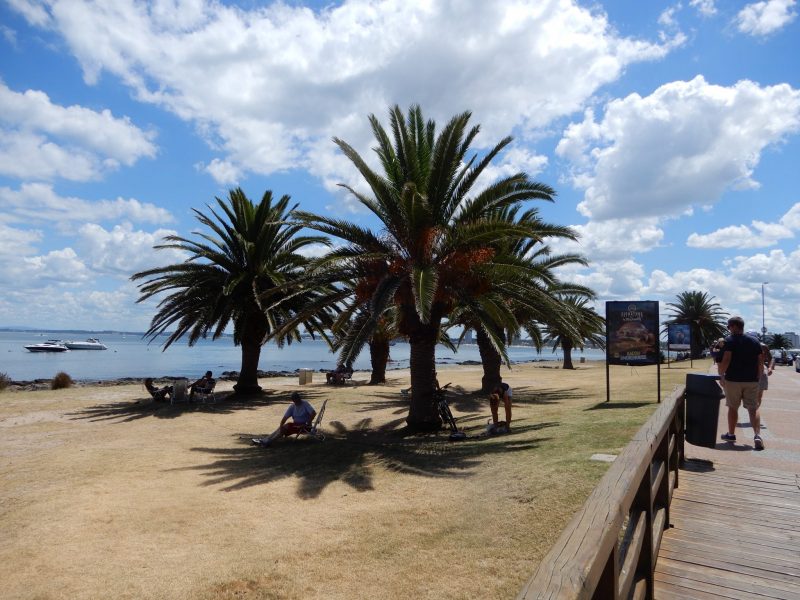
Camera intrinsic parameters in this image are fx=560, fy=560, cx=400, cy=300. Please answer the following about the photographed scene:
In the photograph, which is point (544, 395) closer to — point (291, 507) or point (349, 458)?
point (349, 458)

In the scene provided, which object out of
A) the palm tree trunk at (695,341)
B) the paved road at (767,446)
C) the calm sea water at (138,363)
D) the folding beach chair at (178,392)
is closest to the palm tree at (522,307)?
the paved road at (767,446)

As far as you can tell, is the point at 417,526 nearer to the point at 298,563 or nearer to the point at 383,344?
the point at 298,563

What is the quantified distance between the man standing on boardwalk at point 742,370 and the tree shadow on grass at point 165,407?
1302 cm

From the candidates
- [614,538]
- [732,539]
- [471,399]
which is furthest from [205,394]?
[614,538]

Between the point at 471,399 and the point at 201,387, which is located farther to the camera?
the point at 471,399

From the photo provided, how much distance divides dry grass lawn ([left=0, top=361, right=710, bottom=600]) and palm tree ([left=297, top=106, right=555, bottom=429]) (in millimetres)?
2524

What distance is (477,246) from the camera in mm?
11516

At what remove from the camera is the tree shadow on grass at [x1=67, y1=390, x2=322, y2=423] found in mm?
15418

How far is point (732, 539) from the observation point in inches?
172

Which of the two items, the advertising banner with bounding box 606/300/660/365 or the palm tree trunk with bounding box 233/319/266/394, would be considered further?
the palm tree trunk with bounding box 233/319/266/394

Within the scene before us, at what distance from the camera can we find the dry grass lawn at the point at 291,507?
16.3 feet

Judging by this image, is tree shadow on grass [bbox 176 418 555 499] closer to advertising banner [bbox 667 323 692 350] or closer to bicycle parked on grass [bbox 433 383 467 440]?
bicycle parked on grass [bbox 433 383 467 440]

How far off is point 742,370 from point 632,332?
5574 mm

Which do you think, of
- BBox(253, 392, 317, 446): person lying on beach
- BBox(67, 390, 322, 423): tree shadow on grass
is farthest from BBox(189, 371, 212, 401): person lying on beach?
BBox(253, 392, 317, 446): person lying on beach
